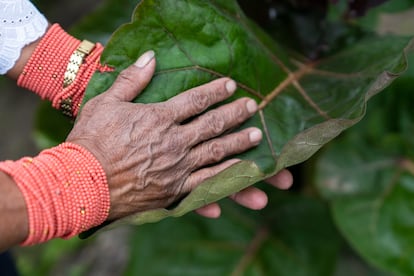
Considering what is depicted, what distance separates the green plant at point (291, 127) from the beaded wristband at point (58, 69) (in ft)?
0.18

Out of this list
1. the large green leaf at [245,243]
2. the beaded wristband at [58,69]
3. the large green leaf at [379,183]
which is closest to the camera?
the beaded wristband at [58,69]

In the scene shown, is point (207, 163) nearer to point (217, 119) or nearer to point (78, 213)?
point (217, 119)

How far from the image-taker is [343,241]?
1.73 metres

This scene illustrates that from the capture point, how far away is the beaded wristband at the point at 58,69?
109 centimetres

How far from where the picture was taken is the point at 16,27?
108cm

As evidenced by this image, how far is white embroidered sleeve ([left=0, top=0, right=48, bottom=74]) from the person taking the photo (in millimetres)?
1066

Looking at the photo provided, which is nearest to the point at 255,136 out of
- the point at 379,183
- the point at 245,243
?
the point at 379,183

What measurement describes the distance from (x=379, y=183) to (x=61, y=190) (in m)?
0.87

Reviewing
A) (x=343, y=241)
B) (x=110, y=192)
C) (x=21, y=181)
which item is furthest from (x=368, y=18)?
(x=21, y=181)

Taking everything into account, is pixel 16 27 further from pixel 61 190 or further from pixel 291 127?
pixel 291 127

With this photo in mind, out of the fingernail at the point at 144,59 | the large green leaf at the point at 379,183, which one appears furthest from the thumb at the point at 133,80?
the large green leaf at the point at 379,183

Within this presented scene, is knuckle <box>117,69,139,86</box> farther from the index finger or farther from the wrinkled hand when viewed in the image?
the wrinkled hand

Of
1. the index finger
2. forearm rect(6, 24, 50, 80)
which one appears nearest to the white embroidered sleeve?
forearm rect(6, 24, 50, 80)

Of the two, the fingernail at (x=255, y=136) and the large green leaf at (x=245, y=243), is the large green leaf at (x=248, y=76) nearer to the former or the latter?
the fingernail at (x=255, y=136)
